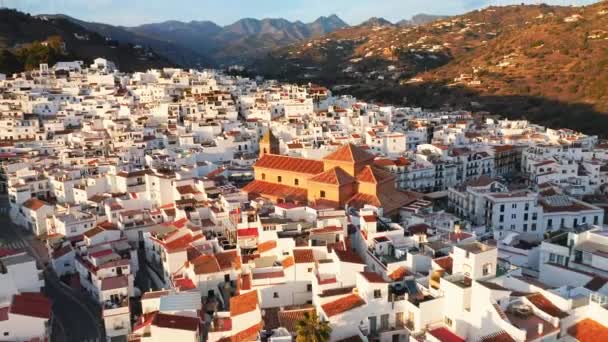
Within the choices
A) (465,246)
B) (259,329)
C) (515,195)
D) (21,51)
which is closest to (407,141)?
(515,195)

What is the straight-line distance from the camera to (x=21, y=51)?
109m

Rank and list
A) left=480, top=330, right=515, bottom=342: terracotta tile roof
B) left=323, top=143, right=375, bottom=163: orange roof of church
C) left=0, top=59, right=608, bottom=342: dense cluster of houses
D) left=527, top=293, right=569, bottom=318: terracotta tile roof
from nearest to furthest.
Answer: left=480, top=330, right=515, bottom=342: terracotta tile roof < left=527, top=293, right=569, bottom=318: terracotta tile roof < left=0, top=59, right=608, bottom=342: dense cluster of houses < left=323, top=143, right=375, bottom=163: orange roof of church

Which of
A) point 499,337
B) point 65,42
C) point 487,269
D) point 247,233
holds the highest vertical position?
point 65,42

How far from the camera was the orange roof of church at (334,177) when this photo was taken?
4012 cm

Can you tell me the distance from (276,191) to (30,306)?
20655 mm

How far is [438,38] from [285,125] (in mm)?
132134

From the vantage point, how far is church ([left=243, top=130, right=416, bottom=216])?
40031mm

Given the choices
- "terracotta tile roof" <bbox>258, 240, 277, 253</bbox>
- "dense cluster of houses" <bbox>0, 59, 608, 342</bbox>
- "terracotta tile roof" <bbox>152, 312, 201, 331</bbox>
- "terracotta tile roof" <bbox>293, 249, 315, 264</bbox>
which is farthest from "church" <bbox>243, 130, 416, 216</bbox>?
"terracotta tile roof" <bbox>152, 312, 201, 331</bbox>

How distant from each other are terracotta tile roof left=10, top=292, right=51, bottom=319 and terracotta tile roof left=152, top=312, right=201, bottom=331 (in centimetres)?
693

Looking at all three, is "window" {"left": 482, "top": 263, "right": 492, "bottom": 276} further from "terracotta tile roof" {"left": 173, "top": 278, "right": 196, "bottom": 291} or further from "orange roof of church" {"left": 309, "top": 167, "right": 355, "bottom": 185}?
"orange roof of church" {"left": 309, "top": 167, "right": 355, "bottom": 185}

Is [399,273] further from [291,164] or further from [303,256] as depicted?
[291,164]

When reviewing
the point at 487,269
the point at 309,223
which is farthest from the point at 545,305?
the point at 309,223

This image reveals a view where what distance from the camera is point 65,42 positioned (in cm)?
13125

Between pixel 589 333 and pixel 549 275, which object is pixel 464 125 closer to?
pixel 549 275
